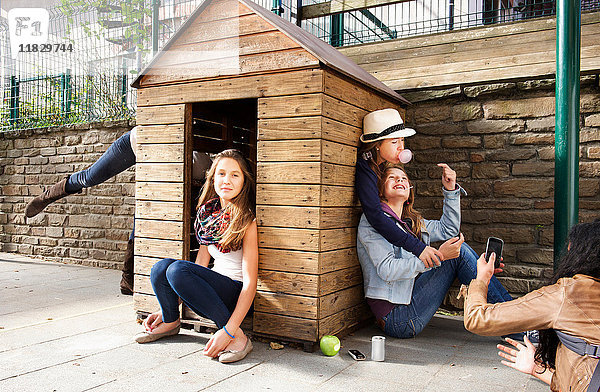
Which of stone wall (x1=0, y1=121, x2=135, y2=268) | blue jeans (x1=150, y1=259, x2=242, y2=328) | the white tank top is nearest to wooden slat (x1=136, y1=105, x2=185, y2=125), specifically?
the white tank top

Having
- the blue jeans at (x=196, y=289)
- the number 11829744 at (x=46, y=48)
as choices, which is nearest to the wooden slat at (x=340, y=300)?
the blue jeans at (x=196, y=289)

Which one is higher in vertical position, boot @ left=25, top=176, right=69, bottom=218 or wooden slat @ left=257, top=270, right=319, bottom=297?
boot @ left=25, top=176, right=69, bottom=218

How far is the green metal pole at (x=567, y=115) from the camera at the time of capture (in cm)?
374

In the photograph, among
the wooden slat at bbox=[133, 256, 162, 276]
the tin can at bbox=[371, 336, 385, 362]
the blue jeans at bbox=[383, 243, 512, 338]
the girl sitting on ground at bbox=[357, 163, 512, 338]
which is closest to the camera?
the tin can at bbox=[371, 336, 385, 362]

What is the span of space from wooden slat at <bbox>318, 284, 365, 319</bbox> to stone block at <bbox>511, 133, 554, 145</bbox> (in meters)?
1.95

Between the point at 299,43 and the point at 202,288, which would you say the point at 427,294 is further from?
the point at 299,43

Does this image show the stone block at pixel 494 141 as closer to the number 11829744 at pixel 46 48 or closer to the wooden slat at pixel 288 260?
the wooden slat at pixel 288 260

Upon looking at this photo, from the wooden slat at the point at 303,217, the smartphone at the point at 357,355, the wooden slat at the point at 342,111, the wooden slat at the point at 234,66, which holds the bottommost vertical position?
the smartphone at the point at 357,355

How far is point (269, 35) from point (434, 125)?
211cm

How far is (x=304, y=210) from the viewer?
376 centimetres

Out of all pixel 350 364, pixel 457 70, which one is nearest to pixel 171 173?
pixel 350 364

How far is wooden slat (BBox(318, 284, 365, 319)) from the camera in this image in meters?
3.79

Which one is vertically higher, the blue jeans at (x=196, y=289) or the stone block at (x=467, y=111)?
the stone block at (x=467, y=111)

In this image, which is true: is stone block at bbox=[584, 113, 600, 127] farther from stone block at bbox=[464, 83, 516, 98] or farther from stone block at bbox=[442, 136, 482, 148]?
stone block at bbox=[442, 136, 482, 148]
